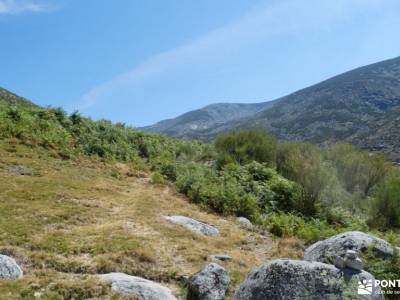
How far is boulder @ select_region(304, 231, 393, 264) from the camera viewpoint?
9.04 metres

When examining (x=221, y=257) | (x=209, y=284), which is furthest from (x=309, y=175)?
(x=209, y=284)

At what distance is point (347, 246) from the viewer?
9.19 meters

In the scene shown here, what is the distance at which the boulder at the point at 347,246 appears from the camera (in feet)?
29.7

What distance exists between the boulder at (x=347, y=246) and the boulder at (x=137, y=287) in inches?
123

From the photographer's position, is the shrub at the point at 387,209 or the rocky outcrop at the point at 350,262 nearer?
the rocky outcrop at the point at 350,262

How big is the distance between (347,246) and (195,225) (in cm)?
485

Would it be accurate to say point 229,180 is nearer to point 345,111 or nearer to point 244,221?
point 244,221

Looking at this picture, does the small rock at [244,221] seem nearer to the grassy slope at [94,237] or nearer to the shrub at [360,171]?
the grassy slope at [94,237]

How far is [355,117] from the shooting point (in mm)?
138125

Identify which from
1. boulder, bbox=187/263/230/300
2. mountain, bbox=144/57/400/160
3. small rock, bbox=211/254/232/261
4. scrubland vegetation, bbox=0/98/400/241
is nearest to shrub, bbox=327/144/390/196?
scrubland vegetation, bbox=0/98/400/241

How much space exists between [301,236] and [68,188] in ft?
23.3

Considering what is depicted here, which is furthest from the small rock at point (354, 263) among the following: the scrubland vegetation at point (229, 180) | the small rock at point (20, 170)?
the small rock at point (20, 170)

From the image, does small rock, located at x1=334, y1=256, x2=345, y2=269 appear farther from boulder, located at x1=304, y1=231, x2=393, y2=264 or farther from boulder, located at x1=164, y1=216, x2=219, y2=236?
boulder, located at x1=164, y1=216, x2=219, y2=236

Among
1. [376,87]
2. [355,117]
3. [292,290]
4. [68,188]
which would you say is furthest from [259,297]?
[376,87]
